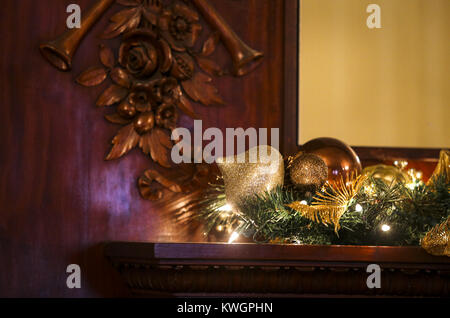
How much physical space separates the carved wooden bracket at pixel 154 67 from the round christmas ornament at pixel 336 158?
237 millimetres

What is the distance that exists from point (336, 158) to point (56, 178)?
488 mm

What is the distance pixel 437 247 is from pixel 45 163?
2.18 feet

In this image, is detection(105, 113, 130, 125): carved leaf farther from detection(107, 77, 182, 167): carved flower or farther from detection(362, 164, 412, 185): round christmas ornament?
detection(362, 164, 412, 185): round christmas ornament

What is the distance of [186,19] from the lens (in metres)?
1.16

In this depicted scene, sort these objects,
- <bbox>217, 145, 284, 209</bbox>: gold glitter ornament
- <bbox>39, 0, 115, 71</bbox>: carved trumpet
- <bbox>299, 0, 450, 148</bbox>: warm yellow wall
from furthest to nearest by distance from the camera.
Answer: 1. <bbox>299, 0, 450, 148</bbox>: warm yellow wall
2. <bbox>39, 0, 115, 71</bbox>: carved trumpet
3. <bbox>217, 145, 284, 209</bbox>: gold glitter ornament

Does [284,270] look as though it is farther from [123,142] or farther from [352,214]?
[123,142]

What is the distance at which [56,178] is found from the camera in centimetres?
108

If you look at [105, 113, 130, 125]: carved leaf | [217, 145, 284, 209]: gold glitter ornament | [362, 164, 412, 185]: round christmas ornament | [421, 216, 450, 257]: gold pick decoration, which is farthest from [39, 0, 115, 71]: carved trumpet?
[421, 216, 450, 257]: gold pick decoration

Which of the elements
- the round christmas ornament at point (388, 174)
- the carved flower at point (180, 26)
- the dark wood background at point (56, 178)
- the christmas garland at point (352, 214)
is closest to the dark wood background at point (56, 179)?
the dark wood background at point (56, 178)

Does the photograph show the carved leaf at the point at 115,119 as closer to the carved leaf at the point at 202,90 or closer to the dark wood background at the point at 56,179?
the dark wood background at the point at 56,179

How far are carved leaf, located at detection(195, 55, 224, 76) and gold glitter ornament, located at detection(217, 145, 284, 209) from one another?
0.26m

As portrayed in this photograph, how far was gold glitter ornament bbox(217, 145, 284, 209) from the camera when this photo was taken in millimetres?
962
